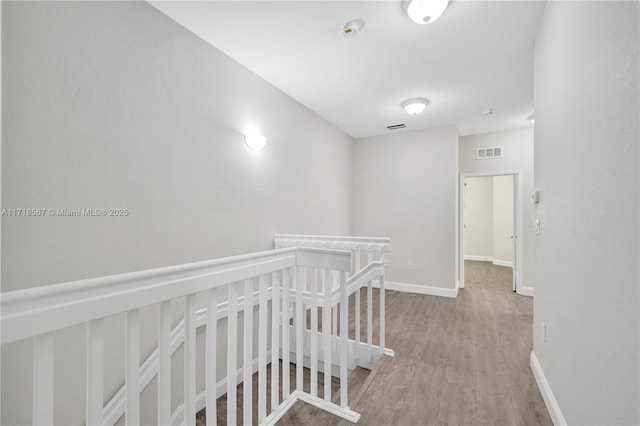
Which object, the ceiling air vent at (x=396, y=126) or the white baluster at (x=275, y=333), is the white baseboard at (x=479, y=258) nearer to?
the ceiling air vent at (x=396, y=126)

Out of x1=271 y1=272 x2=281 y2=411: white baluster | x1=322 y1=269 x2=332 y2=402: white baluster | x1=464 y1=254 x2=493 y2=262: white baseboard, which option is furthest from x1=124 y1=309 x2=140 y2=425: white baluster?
x1=464 y1=254 x2=493 y2=262: white baseboard

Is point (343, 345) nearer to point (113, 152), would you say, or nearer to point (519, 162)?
point (113, 152)

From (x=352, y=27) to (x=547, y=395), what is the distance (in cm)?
281

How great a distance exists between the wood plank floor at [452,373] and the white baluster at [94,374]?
108 cm

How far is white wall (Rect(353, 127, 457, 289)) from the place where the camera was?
432 centimetres

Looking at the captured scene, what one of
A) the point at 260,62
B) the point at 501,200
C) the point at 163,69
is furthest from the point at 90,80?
the point at 501,200

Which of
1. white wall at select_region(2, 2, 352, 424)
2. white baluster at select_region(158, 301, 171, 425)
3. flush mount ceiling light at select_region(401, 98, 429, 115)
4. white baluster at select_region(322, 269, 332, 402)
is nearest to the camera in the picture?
white baluster at select_region(158, 301, 171, 425)

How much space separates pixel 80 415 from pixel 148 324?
0.53 meters

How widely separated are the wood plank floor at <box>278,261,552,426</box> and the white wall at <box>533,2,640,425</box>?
326 mm

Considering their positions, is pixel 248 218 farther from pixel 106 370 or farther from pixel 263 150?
pixel 106 370

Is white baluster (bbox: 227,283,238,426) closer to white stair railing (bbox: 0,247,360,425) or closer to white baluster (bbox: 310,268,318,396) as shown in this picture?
white stair railing (bbox: 0,247,360,425)

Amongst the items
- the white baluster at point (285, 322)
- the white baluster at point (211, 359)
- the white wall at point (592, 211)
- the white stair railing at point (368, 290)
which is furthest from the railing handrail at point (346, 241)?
the white baluster at point (211, 359)

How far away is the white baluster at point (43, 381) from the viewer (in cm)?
72

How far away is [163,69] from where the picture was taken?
6.48 ft
